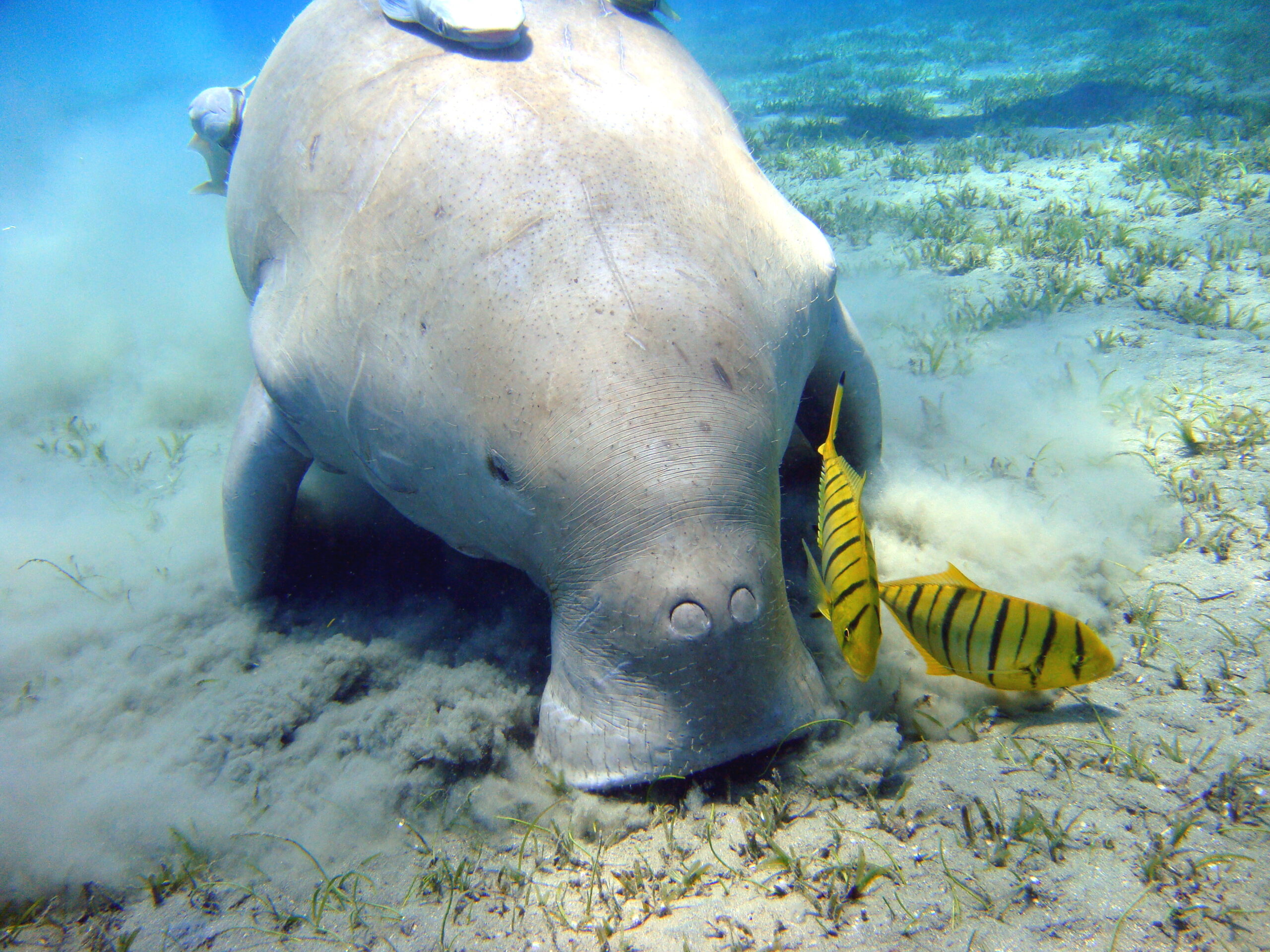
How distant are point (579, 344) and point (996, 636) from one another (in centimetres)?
143

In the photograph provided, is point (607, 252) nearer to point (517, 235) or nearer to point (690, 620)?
point (517, 235)

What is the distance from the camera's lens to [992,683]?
2.03m

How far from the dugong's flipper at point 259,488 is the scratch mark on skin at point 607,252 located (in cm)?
176

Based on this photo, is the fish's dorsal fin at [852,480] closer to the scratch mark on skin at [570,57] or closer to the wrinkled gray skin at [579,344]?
the wrinkled gray skin at [579,344]

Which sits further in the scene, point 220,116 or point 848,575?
point 220,116

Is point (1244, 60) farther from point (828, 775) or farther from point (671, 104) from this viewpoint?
point (828, 775)

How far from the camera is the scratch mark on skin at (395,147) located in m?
2.34

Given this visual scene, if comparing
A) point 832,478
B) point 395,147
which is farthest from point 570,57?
point 832,478

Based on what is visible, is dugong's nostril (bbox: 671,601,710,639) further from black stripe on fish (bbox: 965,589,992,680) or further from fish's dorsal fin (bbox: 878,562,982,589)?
black stripe on fish (bbox: 965,589,992,680)

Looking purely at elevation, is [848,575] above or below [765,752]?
above

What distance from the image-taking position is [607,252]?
6.27 feet

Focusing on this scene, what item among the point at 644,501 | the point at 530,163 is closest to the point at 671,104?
the point at 530,163

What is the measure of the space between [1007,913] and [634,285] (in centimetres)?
187

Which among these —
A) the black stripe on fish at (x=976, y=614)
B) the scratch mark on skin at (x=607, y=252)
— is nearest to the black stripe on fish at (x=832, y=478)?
the black stripe on fish at (x=976, y=614)
